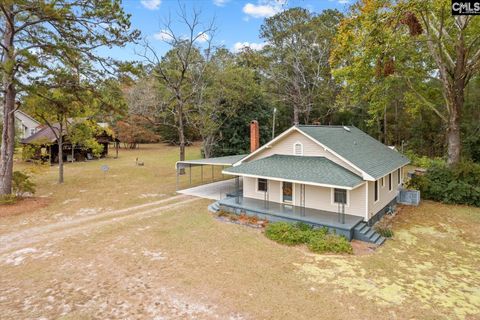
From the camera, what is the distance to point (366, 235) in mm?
11586

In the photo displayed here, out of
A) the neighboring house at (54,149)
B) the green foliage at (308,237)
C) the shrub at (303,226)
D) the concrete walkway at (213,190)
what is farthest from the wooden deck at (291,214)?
the neighboring house at (54,149)

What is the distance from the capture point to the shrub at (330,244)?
10.6m

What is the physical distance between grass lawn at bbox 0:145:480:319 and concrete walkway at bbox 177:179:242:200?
3.91 m

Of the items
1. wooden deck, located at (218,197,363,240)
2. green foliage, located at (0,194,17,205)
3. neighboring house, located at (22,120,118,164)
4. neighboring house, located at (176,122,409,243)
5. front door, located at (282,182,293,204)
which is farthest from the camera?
neighboring house, located at (22,120,118,164)

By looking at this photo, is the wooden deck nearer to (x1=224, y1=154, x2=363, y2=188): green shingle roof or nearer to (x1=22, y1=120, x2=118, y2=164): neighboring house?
(x1=224, y1=154, x2=363, y2=188): green shingle roof

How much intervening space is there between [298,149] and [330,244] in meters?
5.75

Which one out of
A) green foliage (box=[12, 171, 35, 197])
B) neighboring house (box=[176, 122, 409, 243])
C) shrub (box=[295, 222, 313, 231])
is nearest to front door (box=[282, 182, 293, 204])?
neighboring house (box=[176, 122, 409, 243])

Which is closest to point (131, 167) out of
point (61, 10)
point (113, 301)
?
point (61, 10)

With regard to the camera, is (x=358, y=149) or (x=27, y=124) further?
(x=27, y=124)

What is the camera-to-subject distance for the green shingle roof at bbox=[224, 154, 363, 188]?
12.1 metres

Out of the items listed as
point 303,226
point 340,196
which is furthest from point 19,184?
point 340,196

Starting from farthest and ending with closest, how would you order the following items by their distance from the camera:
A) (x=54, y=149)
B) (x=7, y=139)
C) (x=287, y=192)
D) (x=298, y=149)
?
1. (x=54, y=149)
2. (x=7, y=139)
3. (x=298, y=149)
4. (x=287, y=192)

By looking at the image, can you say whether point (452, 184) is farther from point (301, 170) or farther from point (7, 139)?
point (7, 139)

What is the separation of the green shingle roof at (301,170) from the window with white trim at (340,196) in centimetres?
104
